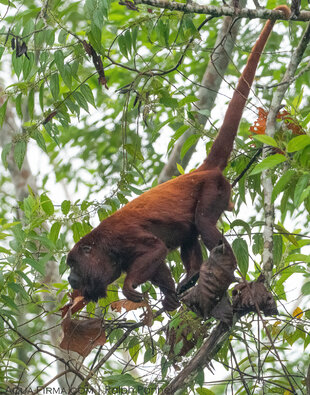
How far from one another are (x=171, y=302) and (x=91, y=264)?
2.39 feet

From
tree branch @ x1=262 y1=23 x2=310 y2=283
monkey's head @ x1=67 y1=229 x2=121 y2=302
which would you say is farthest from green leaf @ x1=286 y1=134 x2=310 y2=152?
monkey's head @ x1=67 y1=229 x2=121 y2=302

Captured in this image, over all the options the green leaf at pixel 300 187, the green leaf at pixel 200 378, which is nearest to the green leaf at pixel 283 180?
the green leaf at pixel 300 187

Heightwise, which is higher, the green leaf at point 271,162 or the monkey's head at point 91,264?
the monkey's head at point 91,264

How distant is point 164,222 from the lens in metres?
5.02

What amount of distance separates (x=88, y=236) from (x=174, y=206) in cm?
75

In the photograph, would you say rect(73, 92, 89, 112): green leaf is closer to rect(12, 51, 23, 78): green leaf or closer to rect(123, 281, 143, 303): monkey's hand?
rect(12, 51, 23, 78): green leaf

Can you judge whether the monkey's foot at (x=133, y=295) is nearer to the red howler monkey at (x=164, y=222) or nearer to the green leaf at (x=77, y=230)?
the red howler monkey at (x=164, y=222)

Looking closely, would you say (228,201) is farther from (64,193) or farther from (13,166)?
(64,193)

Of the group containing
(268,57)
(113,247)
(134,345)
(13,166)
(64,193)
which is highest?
(64,193)

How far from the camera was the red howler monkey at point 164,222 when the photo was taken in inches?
192

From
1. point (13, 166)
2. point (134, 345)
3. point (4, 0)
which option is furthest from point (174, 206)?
point (13, 166)

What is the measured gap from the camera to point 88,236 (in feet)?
16.6

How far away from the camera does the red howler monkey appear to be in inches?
192

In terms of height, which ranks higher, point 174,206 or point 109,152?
point 109,152
